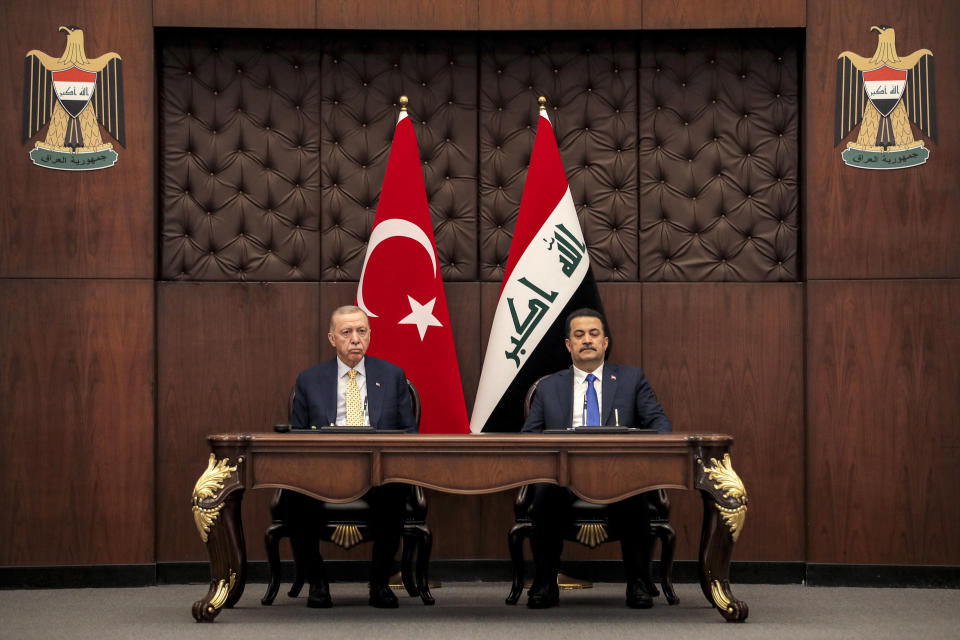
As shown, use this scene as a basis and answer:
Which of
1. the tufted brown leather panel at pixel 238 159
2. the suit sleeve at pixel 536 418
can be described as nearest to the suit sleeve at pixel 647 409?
the suit sleeve at pixel 536 418

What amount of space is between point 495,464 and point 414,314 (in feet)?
4.91

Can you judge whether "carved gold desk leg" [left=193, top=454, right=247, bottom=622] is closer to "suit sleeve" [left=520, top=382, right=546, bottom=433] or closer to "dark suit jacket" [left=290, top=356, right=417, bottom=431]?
"dark suit jacket" [left=290, top=356, right=417, bottom=431]

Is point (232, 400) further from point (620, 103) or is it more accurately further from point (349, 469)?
point (620, 103)

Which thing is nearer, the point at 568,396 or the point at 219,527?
the point at 219,527

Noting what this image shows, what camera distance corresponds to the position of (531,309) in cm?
564

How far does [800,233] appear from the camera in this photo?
6012 millimetres

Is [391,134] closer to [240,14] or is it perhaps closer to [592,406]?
[240,14]

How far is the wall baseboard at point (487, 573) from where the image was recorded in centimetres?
567

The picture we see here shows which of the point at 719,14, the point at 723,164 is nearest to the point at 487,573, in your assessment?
the point at 723,164

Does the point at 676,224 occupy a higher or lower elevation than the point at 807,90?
lower

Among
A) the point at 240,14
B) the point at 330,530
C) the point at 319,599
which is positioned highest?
the point at 240,14

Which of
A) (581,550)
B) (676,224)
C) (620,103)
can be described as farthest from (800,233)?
(581,550)

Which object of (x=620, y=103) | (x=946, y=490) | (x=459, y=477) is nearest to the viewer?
(x=459, y=477)

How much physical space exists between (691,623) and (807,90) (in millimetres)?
2766
